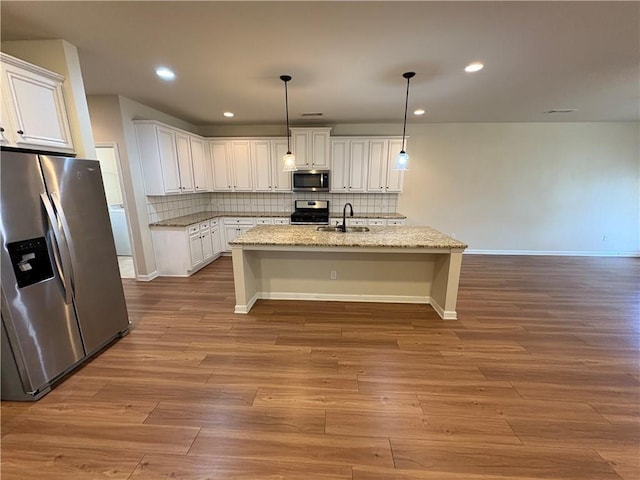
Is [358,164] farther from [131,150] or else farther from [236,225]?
[131,150]

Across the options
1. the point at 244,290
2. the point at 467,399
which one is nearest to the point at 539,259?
the point at 467,399

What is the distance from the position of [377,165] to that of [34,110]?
14.9ft

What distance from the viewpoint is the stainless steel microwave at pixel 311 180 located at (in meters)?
5.14

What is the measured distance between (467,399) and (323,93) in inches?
141

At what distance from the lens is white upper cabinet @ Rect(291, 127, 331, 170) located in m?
4.92

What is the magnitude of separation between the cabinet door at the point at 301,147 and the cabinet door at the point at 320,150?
0.10 metres

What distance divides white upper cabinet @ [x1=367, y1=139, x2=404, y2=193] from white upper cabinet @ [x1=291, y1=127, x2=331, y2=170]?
885 mm

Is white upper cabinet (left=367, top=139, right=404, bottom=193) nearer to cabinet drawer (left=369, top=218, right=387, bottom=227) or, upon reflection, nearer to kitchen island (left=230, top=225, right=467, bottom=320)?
cabinet drawer (left=369, top=218, right=387, bottom=227)

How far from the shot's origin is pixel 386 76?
9.32ft

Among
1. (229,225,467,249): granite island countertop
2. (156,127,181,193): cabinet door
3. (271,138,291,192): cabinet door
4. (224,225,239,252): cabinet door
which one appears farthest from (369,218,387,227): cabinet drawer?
(156,127,181,193): cabinet door

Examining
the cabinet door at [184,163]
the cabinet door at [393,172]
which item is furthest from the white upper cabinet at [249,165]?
the cabinet door at [393,172]

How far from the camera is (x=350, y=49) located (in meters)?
2.26

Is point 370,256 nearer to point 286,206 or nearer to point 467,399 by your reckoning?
point 467,399

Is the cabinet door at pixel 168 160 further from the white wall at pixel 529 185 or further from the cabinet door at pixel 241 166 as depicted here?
the white wall at pixel 529 185
